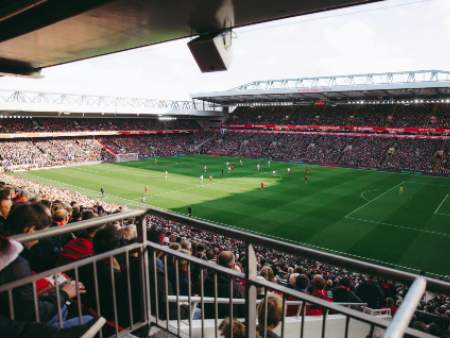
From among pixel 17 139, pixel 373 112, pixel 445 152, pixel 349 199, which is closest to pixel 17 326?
pixel 349 199

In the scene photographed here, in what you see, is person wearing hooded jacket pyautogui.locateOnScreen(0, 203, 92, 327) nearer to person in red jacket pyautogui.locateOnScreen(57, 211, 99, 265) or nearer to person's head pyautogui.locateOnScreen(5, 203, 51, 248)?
person's head pyautogui.locateOnScreen(5, 203, 51, 248)

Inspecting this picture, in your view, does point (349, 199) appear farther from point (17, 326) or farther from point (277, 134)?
point (277, 134)

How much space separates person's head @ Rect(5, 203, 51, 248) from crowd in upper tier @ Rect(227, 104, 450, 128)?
5277cm

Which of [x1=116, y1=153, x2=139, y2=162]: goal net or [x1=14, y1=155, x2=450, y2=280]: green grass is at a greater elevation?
[x1=116, y1=153, x2=139, y2=162]: goal net

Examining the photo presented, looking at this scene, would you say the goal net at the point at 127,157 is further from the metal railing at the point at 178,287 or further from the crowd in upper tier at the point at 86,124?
the metal railing at the point at 178,287

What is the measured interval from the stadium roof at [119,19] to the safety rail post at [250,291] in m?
2.86

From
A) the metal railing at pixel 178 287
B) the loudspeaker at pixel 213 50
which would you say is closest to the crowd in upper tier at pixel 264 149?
the loudspeaker at pixel 213 50

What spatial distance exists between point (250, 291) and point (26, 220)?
2.19 m

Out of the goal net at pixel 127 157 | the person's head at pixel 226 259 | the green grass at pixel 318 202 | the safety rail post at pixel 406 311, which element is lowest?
the green grass at pixel 318 202

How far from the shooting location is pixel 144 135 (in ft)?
211

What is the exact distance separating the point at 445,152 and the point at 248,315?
48195 mm

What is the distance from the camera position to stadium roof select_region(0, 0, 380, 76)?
3971 millimetres

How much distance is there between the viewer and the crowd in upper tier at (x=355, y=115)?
48.0 m

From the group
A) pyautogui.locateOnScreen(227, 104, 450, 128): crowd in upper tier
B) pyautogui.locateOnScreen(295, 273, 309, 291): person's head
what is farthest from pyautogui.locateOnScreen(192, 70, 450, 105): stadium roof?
pyautogui.locateOnScreen(295, 273, 309, 291): person's head
